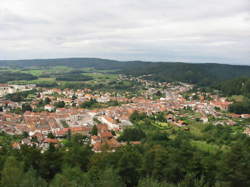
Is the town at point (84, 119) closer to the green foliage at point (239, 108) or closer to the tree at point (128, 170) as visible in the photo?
the green foliage at point (239, 108)

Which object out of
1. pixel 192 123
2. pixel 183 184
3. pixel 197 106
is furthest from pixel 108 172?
pixel 197 106

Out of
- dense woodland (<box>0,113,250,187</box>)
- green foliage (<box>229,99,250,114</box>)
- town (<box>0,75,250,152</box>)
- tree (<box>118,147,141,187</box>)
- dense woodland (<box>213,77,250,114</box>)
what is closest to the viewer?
dense woodland (<box>0,113,250,187</box>)

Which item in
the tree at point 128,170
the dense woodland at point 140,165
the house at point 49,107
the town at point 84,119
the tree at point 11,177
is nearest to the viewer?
the tree at point 11,177

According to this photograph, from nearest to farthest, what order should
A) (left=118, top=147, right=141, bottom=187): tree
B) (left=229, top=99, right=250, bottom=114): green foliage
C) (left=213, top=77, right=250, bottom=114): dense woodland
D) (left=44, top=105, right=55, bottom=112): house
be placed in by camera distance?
1. (left=118, top=147, right=141, bottom=187): tree
2. (left=229, top=99, right=250, bottom=114): green foliage
3. (left=44, top=105, right=55, bottom=112): house
4. (left=213, top=77, right=250, bottom=114): dense woodland

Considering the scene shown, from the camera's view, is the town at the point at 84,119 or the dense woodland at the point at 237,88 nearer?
the town at the point at 84,119

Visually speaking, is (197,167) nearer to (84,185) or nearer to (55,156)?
(84,185)

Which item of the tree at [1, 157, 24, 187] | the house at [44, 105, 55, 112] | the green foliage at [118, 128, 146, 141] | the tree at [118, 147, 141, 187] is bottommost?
the house at [44, 105, 55, 112]

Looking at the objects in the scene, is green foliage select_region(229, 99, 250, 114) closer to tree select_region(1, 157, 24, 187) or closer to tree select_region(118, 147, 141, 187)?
tree select_region(118, 147, 141, 187)

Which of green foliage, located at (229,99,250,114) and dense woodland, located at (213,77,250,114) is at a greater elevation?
dense woodland, located at (213,77,250,114)

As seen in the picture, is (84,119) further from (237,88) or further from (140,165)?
(237,88)

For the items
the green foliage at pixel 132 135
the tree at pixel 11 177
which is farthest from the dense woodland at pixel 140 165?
the green foliage at pixel 132 135

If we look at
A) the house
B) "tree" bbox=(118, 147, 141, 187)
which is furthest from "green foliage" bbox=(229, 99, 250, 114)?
"tree" bbox=(118, 147, 141, 187)
